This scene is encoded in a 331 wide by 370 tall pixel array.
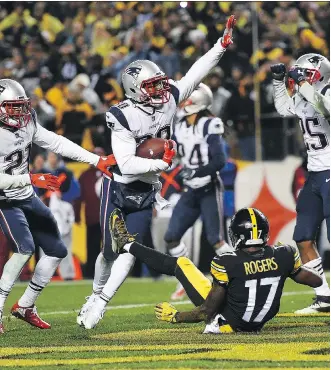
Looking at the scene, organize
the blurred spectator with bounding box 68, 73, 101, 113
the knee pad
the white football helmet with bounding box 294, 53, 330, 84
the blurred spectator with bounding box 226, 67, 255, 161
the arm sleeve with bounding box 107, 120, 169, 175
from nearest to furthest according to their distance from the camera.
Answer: the arm sleeve with bounding box 107, 120, 169, 175 → the knee pad → the white football helmet with bounding box 294, 53, 330, 84 → the blurred spectator with bounding box 226, 67, 255, 161 → the blurred spectator with bounding box 68, 73, 101, 113

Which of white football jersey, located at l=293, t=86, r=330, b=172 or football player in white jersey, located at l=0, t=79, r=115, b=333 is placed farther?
white football jersey, located at l=293, t=86, r=330, b=172

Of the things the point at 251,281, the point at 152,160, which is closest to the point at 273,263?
the point at 251,281

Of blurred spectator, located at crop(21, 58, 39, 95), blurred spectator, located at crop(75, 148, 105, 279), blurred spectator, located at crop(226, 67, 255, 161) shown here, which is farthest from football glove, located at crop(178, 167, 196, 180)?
blurred spectator, located at crop(21, 58, 39, 95)

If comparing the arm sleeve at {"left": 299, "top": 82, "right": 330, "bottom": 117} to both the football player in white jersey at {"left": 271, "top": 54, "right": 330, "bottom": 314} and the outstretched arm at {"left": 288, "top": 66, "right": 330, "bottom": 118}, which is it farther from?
the football player in white jersey at {"left": 271, "top": 54, "right": 330, "bottom": 314}

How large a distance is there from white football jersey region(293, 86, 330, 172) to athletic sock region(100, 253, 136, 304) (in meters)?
1.60

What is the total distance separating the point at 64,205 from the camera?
12.2 metres

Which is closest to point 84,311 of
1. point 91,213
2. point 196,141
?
point 196,141

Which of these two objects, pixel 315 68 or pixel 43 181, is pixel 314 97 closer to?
pixel 315 68

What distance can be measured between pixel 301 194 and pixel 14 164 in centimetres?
218

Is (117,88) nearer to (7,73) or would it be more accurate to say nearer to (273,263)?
(7,73)

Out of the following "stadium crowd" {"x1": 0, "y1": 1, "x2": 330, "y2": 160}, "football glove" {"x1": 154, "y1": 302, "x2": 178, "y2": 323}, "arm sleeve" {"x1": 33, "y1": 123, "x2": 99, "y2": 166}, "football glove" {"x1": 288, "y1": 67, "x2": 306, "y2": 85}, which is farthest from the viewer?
"stadium crowd" {"x1": 0, "y1": 1, "x2": 330, "y2": 160}

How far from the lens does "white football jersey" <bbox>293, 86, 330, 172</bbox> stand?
7.58 metres

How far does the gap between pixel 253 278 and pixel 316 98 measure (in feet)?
5.20

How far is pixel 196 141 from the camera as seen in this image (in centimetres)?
935
